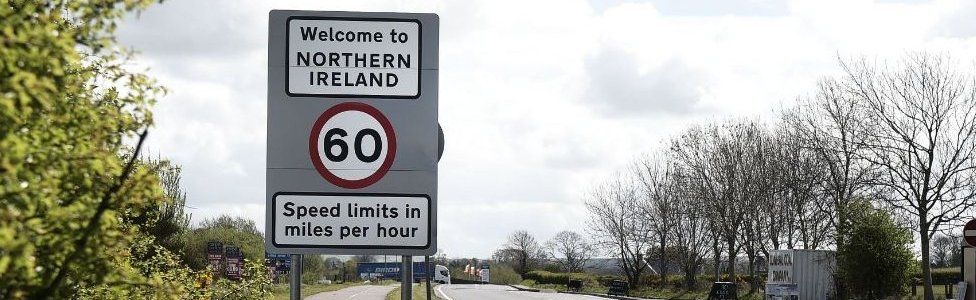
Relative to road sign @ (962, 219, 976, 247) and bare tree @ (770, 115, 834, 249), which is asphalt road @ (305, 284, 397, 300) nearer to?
bare tree @ (770, 115, 834, 249)

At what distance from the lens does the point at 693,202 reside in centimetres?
6272

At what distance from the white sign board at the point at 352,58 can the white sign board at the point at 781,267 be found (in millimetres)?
39601

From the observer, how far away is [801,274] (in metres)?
44.0

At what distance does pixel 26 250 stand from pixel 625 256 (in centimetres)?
6957

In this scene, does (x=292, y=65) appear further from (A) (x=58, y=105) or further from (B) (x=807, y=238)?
(B) (x=807, y=238)

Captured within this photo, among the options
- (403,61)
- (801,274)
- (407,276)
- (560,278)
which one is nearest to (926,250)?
(801,274)

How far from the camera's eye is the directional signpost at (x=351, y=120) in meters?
5.62

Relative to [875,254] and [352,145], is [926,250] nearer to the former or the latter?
[875,254]

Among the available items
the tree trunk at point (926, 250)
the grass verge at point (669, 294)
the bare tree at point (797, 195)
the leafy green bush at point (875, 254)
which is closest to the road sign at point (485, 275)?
the grass verge at point (669, 294)

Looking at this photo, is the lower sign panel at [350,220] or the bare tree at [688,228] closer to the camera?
the lower sign panel at [350,220]

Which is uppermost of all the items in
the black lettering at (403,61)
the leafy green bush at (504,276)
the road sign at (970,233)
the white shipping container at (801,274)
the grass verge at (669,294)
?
the black lettering at (403,61)

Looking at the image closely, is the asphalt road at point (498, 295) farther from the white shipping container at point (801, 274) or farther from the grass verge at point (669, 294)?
the white shipping container at point (801, 274)

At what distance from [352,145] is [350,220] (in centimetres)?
33

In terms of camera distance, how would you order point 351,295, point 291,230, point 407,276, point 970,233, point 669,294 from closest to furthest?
point 291,230, point 407,276, point 970,233, point 351,295, point 669,294
